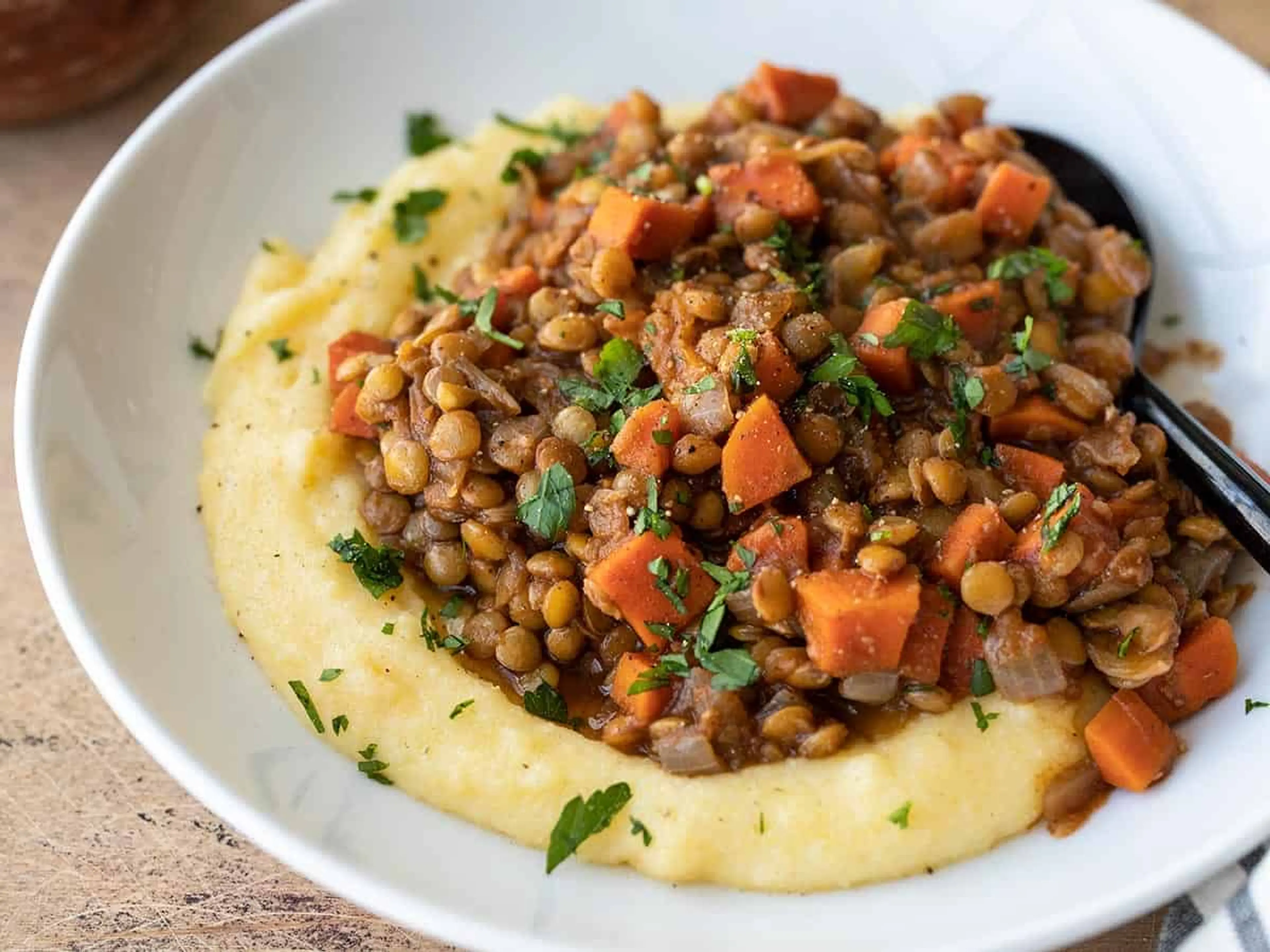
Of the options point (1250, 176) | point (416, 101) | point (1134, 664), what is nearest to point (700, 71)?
point (416, 101)

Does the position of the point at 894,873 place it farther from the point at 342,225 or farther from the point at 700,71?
the point at 700,71

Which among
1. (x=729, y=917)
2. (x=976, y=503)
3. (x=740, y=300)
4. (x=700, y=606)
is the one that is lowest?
(x=729, y=917)

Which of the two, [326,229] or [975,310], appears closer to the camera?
[975,310]

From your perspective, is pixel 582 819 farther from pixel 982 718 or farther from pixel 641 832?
pixel 982 718

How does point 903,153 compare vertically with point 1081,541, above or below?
above

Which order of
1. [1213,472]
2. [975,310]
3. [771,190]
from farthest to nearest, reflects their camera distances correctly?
[771,190] → [975,310] → [1213,472]

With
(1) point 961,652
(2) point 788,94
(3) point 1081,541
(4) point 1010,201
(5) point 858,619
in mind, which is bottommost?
(1) point 961,652

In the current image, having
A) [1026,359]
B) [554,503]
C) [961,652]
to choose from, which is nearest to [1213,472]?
[1026,359]
